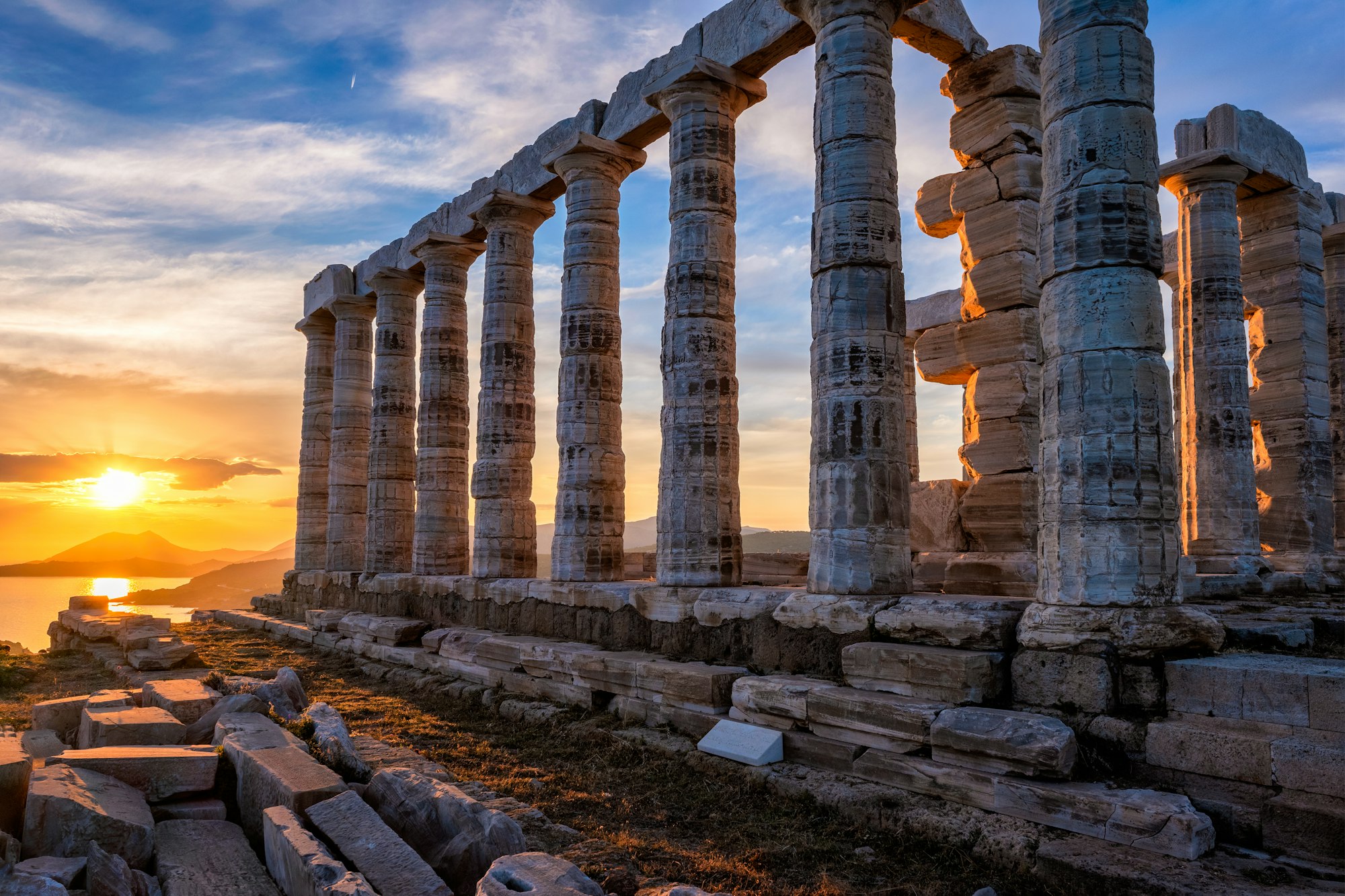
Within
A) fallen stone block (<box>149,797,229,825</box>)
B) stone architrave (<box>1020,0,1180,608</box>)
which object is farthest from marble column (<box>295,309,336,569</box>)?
stone architrave (<box>1020,0,1180,608</box>)

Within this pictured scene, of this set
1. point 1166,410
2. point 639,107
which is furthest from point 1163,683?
point 639,107

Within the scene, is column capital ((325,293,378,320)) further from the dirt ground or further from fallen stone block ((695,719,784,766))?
fallen stone block ((695,719,784,766))

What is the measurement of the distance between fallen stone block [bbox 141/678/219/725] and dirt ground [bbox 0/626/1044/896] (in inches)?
58.3

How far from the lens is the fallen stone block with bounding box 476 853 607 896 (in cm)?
462

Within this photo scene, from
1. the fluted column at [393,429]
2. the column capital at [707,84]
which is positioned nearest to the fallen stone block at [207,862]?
the column capital at [707,84]

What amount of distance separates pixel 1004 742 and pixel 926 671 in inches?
48.5

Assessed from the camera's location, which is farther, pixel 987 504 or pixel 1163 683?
pixel 987 504

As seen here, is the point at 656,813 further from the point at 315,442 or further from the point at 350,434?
the point at 315,442

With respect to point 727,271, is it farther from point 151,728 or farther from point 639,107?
point 151,728

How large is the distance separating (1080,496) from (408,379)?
55.0 feet

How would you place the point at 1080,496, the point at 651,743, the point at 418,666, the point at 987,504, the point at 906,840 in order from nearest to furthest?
the point at 906,840 < the point at 1080,496 < the point at 651,743 < the point at 987,504 < the point at 418,666

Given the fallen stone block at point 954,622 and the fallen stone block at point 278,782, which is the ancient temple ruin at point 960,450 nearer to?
the fallen stone block at point 954,622

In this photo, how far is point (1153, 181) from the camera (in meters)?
8.07

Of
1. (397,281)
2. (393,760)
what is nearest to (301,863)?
(393,760)
